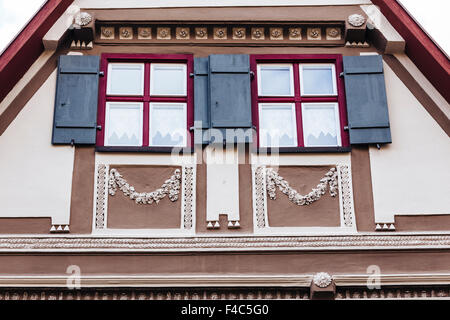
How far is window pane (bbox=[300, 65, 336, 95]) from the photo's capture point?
11.2 metres

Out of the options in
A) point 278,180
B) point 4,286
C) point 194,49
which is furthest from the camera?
point 194,49

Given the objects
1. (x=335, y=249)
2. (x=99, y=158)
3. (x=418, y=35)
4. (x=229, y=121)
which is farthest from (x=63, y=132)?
(x=418, y=35)

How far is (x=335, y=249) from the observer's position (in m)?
10.1

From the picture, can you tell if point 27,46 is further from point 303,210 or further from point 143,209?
point 303,210

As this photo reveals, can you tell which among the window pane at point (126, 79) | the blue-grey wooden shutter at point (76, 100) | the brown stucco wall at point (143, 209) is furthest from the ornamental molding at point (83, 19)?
the brown stucco wall at point (143, 209)

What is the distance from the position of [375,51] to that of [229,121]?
87.2 inches

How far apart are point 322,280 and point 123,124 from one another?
10.2 feet

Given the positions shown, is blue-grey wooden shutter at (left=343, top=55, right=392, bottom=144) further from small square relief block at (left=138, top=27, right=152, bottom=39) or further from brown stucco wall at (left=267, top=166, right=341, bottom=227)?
small square relief block at (left=138, top=27, right=152, bottom=39)

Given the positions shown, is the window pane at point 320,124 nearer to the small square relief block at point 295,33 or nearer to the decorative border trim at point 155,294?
the small square relief block at point 295,33

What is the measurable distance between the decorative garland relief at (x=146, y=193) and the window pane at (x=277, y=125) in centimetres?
118

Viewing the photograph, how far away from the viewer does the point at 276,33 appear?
11461mm

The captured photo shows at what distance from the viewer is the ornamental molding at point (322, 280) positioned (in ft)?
32.2

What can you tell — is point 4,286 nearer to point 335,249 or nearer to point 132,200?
point 132,200

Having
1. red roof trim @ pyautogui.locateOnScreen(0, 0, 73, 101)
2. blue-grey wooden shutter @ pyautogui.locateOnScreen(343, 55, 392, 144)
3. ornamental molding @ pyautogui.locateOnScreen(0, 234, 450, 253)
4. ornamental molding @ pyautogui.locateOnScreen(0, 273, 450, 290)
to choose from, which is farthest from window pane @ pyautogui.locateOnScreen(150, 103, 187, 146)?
blue-grey wooden shutter @ pyautogui.locateOnScreen(343, 55, 392, 144)
